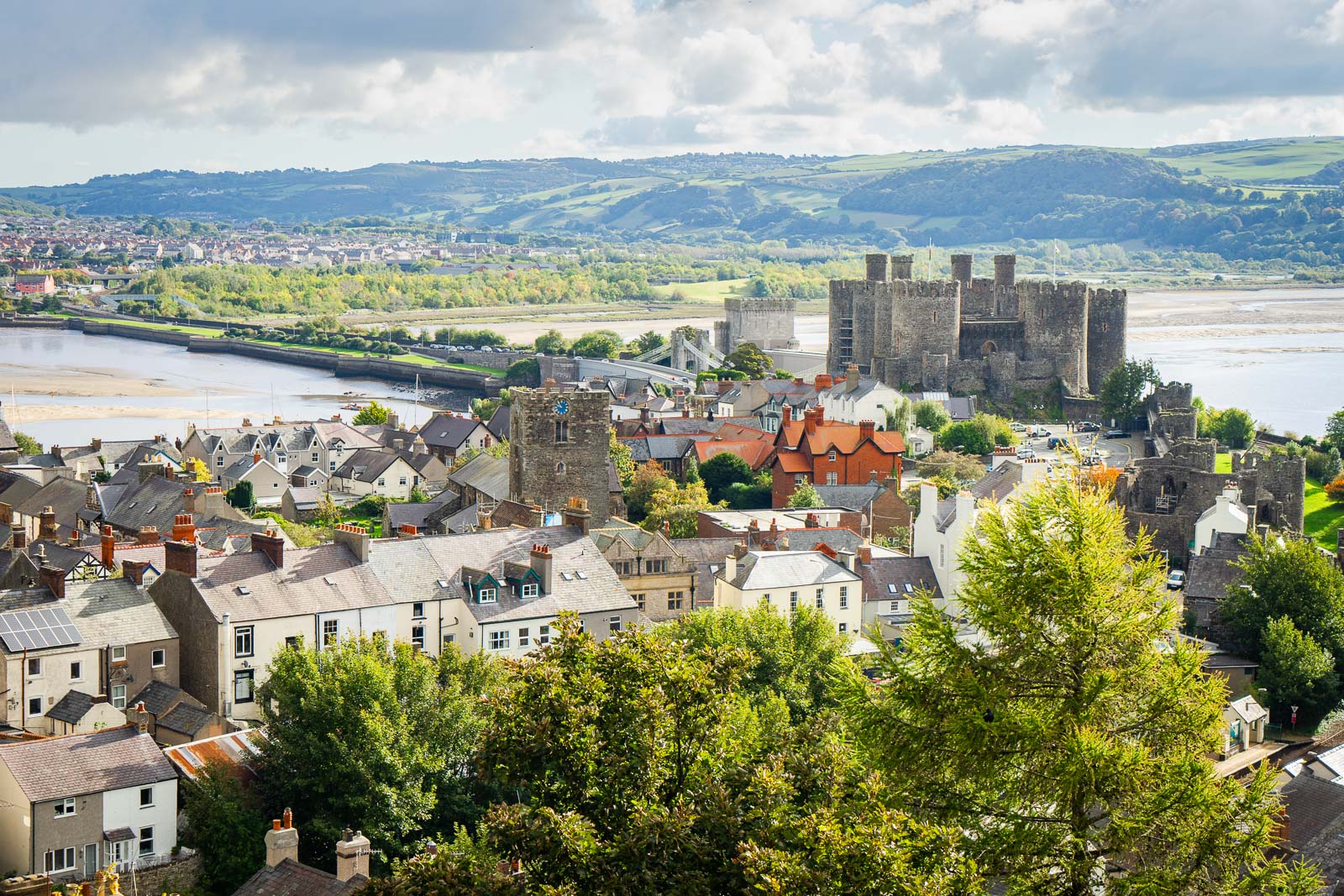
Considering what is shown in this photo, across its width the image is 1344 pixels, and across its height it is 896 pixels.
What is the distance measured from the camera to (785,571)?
97.5 ft

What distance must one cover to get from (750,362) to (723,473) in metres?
29.2

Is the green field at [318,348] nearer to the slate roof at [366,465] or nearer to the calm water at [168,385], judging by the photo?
the calm water at [168,385]

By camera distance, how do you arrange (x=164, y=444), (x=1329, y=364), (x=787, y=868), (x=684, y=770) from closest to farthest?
1. (x=787, y=868)
2. (x=684, y=770)
3. (x=164, y=444)
4. (x=1329, y=364)

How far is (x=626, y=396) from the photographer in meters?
72.1

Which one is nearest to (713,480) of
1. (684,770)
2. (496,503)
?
(496,503)

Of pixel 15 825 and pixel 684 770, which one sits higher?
pixel 684 770

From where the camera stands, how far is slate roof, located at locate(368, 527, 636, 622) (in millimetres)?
25906

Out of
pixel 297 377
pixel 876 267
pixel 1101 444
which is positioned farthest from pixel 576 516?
pixel 297 377

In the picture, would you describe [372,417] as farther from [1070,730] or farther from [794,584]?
[1070,730]

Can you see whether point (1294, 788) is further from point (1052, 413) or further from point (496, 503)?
point (1052, 413)

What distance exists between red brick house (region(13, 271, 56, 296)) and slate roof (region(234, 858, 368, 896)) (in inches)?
6551

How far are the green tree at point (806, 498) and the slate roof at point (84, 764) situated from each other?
80.7 feet

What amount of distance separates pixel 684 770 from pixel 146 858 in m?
8.40

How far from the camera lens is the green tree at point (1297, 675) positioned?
90.9 feet
